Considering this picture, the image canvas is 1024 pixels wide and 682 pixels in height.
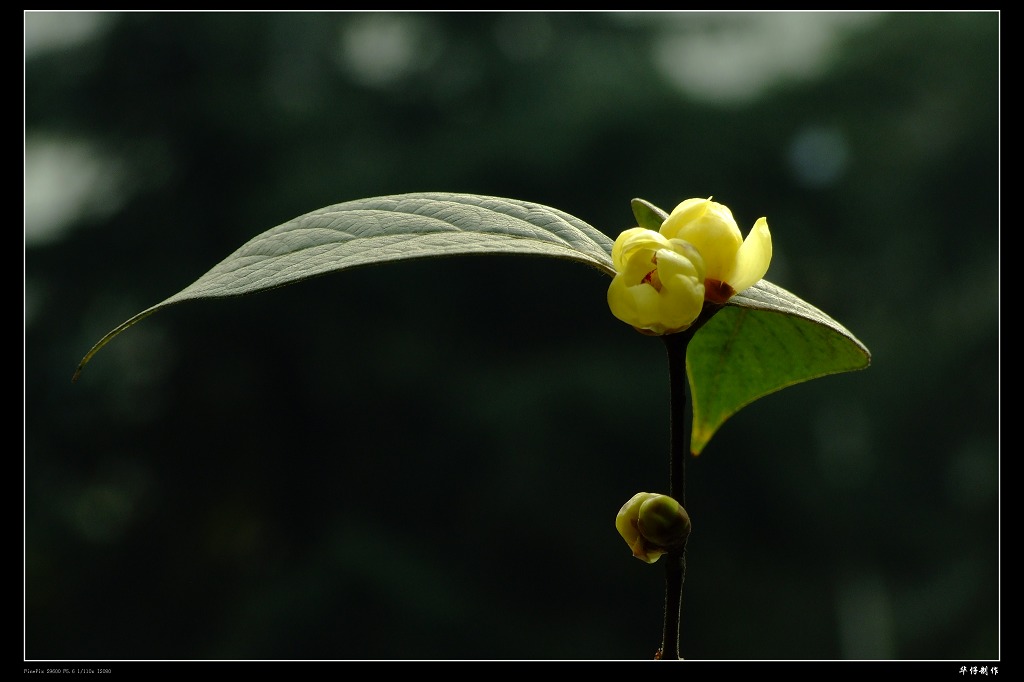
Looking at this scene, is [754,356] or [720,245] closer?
[720,245]

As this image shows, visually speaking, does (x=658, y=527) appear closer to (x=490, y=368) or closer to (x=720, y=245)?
(x=720, y=245)

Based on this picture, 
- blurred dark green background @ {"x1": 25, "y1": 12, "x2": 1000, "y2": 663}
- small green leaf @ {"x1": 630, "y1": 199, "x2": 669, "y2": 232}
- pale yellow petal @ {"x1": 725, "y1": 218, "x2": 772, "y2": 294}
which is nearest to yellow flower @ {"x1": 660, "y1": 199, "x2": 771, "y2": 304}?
pale yellow petal @ {"x1": 725, "y1": 218, "x2": 772, "y2": 294}

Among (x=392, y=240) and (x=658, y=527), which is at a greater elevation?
(x=392, y=240)

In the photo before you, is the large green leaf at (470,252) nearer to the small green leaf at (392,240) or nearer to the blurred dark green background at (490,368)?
the small green leaf at (392,240)

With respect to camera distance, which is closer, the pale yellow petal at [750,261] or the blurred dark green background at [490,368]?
the pale yellow petal at [750,261]

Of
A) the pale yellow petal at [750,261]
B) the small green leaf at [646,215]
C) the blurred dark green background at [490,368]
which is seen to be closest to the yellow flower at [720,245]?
the pale yellow petal at [750,261]

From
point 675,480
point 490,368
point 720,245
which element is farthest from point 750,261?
point 490,368

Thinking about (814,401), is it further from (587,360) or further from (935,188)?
(935,188)
